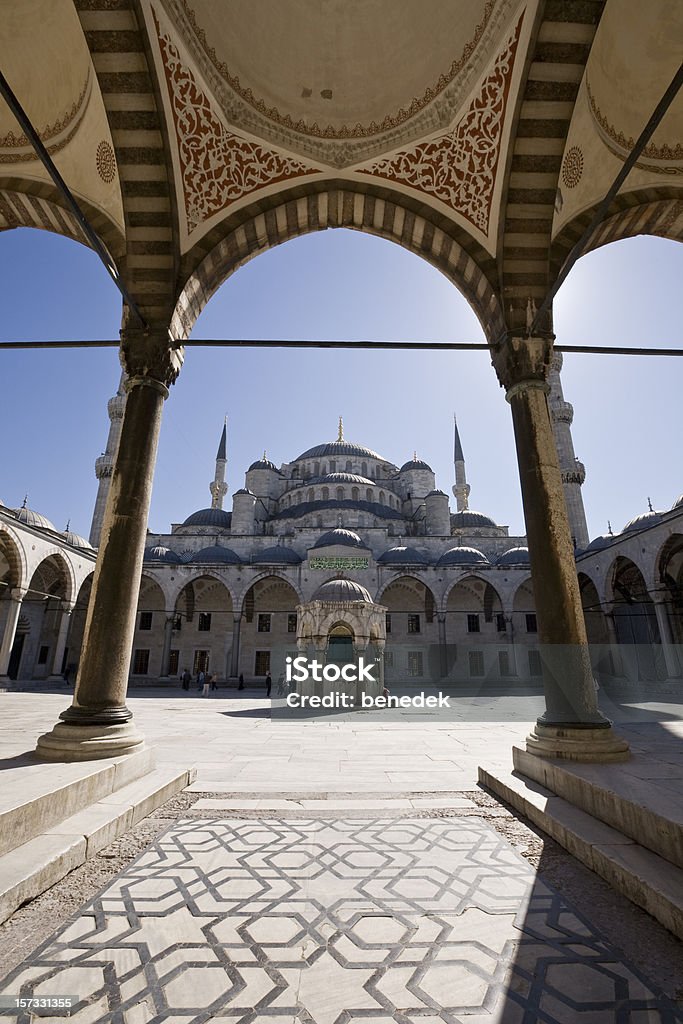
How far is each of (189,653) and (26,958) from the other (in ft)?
88.8

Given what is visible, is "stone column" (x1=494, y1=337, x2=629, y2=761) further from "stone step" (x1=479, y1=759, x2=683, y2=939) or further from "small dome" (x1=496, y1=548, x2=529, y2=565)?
"small dome" (x1=496, y1=548, x2=529, y2=565)

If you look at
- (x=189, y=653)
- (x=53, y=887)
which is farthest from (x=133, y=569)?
(x=189, y=653)

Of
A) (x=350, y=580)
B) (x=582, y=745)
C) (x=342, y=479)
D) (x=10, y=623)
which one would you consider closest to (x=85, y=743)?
(x=582, y=745)

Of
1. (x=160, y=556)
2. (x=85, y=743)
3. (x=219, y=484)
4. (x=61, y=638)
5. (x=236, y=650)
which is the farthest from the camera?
(x=219, y=484)

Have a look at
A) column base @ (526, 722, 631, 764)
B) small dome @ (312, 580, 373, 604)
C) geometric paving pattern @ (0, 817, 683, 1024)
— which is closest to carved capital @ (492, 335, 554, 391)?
column base @ (526, 722, 631, 764)

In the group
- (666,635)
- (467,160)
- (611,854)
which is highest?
(467,160)

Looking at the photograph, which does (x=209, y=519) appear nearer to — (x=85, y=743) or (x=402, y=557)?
(x=402, y=557)

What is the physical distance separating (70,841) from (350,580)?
17.5 metres

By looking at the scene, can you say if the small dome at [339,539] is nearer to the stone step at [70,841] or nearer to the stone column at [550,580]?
the stone column at [550,580]

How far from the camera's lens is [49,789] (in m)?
2.98

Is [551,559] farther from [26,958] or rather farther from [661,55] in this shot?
[661,55]

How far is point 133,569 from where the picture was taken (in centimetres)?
472

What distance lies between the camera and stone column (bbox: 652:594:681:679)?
59.7ft

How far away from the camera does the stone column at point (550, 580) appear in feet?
13.4
